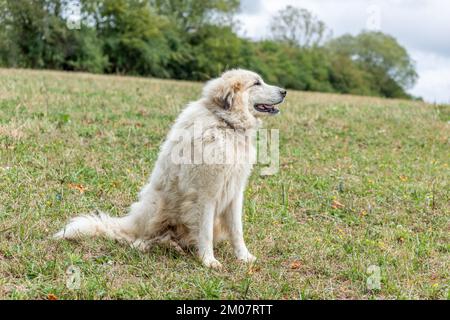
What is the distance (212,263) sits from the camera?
480cm

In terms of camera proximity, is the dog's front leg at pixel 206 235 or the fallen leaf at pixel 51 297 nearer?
the fallen leaf at pixel 51 297

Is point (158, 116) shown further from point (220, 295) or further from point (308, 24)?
point (308, 24)

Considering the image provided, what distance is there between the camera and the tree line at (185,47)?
93.4ft

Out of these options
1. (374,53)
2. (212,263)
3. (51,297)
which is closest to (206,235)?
(212,263)

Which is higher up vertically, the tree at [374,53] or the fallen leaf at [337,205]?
the tree at [374,53]

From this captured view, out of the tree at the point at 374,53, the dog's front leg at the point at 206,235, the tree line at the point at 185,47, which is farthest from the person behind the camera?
the tree at the point at 374,53

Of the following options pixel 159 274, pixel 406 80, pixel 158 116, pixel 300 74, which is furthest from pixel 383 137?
pixel 406 80


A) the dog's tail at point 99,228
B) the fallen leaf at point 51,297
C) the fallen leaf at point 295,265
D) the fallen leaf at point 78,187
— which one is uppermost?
the fallen leaf at point 78,187

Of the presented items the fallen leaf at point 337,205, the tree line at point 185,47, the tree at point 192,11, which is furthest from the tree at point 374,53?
the fallen leaf at point 337,205

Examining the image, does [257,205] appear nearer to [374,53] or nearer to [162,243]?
[162,243]

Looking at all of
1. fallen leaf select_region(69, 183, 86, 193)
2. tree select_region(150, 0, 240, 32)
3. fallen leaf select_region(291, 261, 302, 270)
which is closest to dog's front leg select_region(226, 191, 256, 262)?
fallen leaf select_region(291, 261, 302, 270)

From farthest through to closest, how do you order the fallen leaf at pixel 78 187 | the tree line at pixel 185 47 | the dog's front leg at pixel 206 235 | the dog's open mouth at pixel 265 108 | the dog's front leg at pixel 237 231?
the tree line at pixel 185 47 < the fallen leaf at pixel 78 187 < the dog's open mouth at pixel 265 108 < the dog's front leg at pixel 237 231 < the dog's front leg at pixel 206 235

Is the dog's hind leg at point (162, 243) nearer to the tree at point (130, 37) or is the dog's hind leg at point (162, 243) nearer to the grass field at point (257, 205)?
the grass field at point (257, 205)

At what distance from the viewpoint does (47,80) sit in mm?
15414
